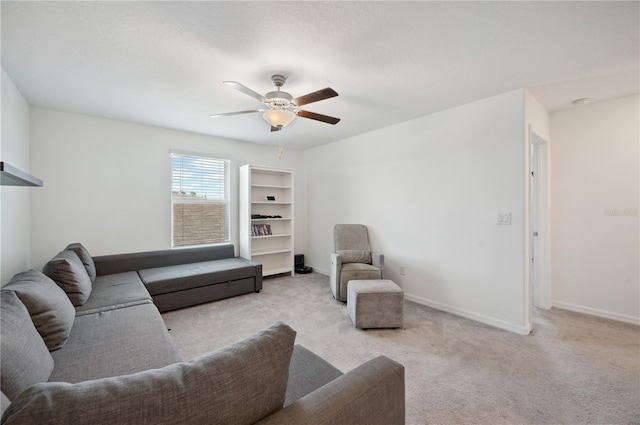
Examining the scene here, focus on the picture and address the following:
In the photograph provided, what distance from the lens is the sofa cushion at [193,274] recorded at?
10.3 ft

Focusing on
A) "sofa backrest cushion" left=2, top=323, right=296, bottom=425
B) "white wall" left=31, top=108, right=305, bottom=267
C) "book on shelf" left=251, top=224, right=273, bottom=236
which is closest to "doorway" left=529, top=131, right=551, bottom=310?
"sofa backrest cushion" left=2, top=323, right=296, bottom=425

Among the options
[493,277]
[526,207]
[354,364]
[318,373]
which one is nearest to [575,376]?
[493,277]

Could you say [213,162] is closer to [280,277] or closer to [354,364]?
[280,277]

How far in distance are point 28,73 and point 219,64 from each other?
5.67ft

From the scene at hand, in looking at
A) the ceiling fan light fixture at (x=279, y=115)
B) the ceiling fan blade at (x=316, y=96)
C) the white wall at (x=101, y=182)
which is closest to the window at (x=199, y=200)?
the white wall at (x=101, y=182)

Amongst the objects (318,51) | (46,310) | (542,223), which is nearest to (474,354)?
(542,223)

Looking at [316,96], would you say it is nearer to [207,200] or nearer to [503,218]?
[503,218]

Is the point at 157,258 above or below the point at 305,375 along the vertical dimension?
above

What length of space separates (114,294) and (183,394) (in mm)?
2517

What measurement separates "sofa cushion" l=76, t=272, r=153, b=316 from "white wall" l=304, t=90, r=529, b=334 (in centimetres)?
306

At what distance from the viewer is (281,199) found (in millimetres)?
5246

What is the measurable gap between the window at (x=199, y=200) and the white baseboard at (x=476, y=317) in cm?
320

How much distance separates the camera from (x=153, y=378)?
2.17 feet

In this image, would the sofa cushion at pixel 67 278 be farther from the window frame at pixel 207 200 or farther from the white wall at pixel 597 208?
the white wall at pixel 597 208
